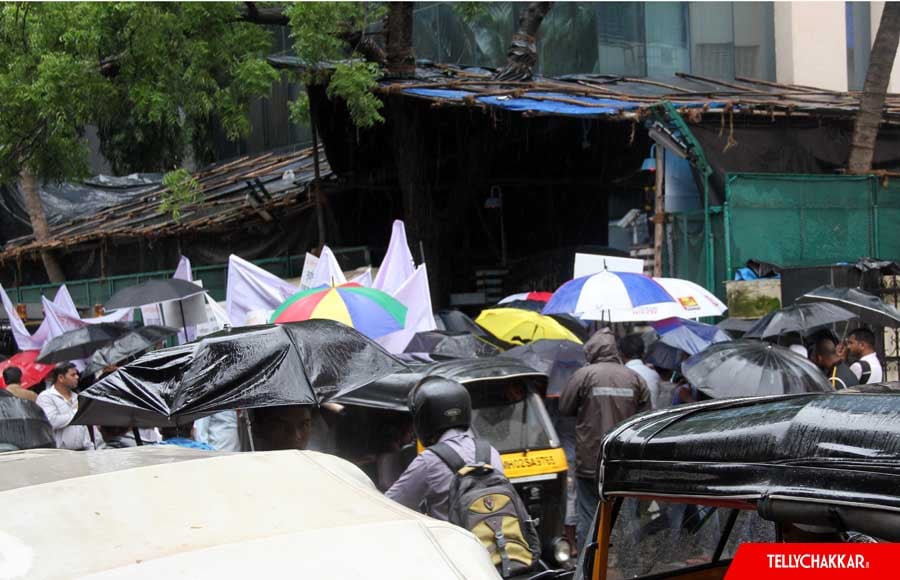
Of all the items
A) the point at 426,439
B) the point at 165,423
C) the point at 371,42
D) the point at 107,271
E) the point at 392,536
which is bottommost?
the point at 107,271

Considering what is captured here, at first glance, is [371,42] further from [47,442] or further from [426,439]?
[426,439]

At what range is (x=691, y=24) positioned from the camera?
76.5 feet

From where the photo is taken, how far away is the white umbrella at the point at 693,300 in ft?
38.3

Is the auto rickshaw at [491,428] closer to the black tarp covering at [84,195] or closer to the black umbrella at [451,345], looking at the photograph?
the black umbrella at [451,345]

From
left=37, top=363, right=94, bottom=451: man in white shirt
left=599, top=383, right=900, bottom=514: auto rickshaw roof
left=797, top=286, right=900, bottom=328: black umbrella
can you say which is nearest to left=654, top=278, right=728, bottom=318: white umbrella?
left=797, top=286, right=900, bottom=328: black umbrella

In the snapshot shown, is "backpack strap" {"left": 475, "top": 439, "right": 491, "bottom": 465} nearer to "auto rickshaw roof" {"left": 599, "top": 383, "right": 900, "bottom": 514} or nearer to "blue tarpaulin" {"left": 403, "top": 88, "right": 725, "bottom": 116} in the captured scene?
"auto rickshaw roof" {"left": 599, "top": 383, "right": 900, "bottom": 514}

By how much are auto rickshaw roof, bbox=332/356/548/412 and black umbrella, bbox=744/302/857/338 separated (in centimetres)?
282

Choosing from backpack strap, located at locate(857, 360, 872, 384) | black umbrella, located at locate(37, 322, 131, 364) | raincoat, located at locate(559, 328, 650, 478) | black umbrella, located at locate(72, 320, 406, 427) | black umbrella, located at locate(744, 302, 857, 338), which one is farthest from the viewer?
black umbrella, located at locate(37, 322, 131, 364)

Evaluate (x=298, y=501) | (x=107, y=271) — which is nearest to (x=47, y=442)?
(x=298, y=501)

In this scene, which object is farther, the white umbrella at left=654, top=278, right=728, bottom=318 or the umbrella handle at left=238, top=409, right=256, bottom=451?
the white umbrella at left=654, top=278, right=728, bottom=318

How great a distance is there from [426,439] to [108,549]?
9.31ft

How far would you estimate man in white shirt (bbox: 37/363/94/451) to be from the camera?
951 cm

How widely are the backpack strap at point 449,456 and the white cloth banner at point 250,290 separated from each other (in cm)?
780

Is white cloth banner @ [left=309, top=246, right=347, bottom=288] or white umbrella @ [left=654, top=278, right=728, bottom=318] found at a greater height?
white cloth banner @ [left=309, top=246, right=347, bottom=288]
